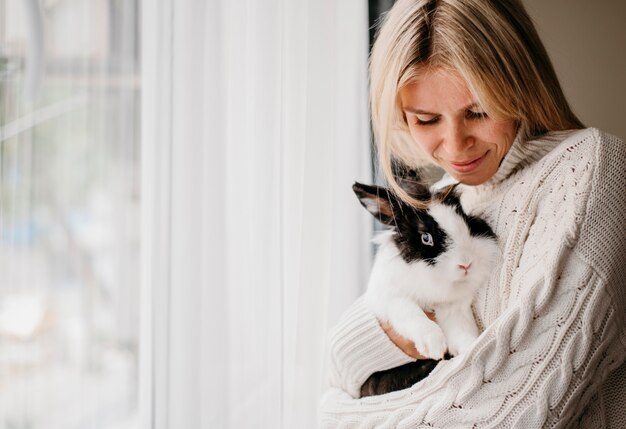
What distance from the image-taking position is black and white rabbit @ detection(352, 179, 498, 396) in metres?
1.17

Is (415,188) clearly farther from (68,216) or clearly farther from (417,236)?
(68,216)

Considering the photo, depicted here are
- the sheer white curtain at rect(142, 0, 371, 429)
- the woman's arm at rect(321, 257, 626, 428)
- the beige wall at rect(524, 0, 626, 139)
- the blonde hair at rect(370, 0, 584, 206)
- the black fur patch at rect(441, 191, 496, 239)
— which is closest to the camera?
the woman's arm at rect(321, 257, 626, 428)

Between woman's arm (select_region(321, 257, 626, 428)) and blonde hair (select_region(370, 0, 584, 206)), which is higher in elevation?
blonde hair (select_region(370, 0, 584, 206))

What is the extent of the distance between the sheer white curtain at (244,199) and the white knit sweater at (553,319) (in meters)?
0.51

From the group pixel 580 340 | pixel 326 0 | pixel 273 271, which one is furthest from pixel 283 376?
pixel 326 0

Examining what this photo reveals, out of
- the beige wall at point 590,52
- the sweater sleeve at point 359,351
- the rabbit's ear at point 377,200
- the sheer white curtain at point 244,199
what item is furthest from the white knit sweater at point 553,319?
the beige wall at point 590,52

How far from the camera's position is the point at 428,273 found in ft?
3.94

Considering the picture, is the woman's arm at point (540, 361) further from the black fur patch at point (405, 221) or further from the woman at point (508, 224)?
the black fur patch at point (405, 221)

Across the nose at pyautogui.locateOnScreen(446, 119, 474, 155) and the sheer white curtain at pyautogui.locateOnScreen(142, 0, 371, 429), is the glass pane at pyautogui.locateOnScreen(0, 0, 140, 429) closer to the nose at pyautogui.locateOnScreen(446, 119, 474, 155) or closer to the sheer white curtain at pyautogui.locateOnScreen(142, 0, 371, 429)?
the sheer white curtain at pyautogui.locateOnScreen(142, 0, 371, 429)

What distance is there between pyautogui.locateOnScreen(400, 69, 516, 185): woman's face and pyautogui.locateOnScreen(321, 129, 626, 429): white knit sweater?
3.3 inches

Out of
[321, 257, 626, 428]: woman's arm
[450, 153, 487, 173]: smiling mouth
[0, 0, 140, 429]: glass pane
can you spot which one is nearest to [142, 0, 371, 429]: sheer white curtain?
[0, 0, 140, 429]: glass pane

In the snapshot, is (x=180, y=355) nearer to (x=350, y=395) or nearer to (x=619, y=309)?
(x=350, y=395)

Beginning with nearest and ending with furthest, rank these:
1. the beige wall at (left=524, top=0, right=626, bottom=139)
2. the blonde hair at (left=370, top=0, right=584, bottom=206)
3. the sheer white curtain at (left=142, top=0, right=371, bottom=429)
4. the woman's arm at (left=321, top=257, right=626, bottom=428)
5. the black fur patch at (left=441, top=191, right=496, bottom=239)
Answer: the woman's arm at (left=321, top=257, right=626, bottom=428)
the blonde hair at (left=370, top=0, right=584, bottom=206)
the black fur patch at (left=441, top=191, right=496, bottom=239)
the sheer white curtain at (left=142, top=0, right=371, bottom=429)
the beige wall at (left=524, top=0, right=626, bottom=139)

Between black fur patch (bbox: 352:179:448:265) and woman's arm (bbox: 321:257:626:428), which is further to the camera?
black fur patch (bbox: 352:179:448:265)
